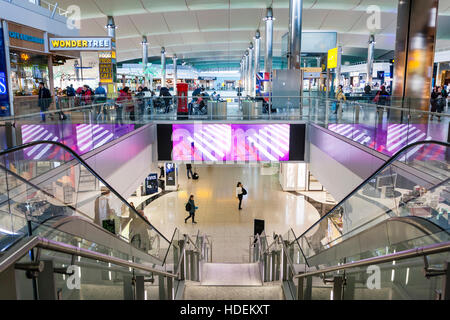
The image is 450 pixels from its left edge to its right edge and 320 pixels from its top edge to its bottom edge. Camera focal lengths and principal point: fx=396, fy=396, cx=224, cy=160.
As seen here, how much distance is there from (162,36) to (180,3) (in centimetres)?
1259

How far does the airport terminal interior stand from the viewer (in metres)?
3.46

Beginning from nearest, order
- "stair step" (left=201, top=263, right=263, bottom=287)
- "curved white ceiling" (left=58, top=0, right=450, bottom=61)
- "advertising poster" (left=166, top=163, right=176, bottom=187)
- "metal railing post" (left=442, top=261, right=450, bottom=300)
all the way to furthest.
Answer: "metal railing post" (left=442, top=261, right=450, bottom=300), "stair step" (left=201, top=263, right=263, bottom=287), "advertising poster" (left=166, top=163, right=176, bottom=187), "curved white ceiling" (left=58, top=0, right=450, bottom=61)

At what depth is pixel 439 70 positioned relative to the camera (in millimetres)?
32469

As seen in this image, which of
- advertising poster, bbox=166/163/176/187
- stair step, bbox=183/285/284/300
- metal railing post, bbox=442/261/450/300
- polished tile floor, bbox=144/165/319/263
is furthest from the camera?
advertising poster, bbox=166/163/176/187

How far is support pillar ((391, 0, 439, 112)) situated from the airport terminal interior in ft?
0.12

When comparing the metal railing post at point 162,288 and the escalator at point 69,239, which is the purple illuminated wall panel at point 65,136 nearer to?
the escalator at point 69,239

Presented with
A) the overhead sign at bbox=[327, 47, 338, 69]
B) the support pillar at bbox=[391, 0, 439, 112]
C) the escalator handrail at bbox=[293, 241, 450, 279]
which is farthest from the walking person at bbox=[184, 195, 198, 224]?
the escalator handrail at bbox=[293, 241, 450, 279]

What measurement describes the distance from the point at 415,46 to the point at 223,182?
46.8 ft

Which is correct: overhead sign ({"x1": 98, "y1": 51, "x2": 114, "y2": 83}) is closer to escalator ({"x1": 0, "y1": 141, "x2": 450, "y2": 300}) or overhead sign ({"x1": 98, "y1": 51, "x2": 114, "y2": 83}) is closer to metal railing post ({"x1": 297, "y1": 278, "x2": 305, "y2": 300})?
escalator ({"x1": 0, "y1": 141, "x2": 450, "y2": 300})

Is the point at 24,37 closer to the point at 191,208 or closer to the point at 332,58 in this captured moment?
the point at 191,208

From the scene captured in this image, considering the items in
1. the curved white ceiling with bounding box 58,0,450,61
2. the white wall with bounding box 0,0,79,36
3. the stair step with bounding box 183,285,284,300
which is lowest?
the stair step with bounding box 183,285,284,300

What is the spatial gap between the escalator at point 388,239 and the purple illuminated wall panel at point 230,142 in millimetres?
6889

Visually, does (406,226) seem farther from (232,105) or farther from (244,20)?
(244,20)
